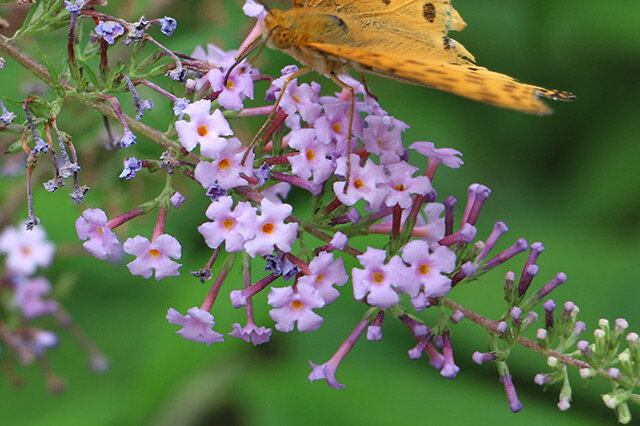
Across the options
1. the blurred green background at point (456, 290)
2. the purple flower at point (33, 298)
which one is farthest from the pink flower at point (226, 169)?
the purple flower at point (33, 298)

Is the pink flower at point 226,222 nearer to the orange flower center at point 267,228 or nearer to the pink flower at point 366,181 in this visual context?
the orange flower center at point 267,228

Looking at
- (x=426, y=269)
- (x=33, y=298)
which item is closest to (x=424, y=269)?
(x=426, y=269)

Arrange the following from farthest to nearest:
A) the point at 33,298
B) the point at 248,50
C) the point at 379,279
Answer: the point at 33,298
the point at 248,50
the point at 379,279

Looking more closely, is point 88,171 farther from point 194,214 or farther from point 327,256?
point 327,256

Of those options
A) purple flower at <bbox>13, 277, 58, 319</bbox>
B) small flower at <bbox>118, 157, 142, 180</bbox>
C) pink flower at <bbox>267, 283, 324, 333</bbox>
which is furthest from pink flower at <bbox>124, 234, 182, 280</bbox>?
purple flower at <bbox>13, 277, 58, 319</bbox>

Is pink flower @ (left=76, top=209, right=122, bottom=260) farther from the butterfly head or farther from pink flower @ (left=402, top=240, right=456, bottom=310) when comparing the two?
pink flower @ (left=402, top=240, right=456, bottom=310)

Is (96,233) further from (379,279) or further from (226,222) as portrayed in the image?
(379,279)
